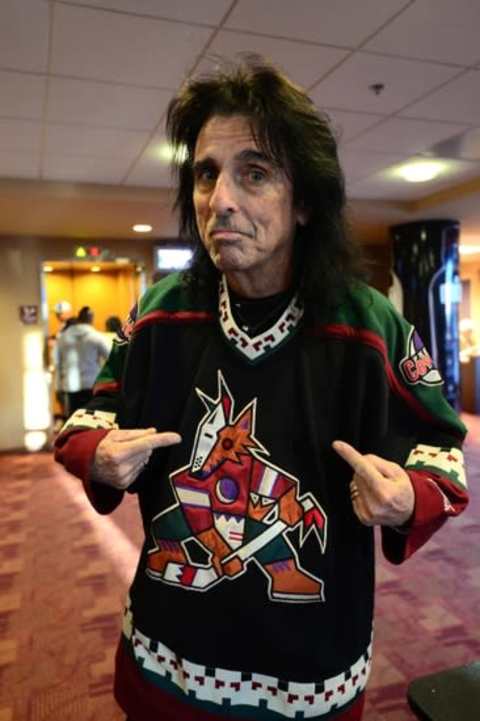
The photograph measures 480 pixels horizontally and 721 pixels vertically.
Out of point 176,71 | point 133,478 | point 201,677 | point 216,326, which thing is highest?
point 176,71

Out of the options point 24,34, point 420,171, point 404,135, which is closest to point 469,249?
point 420,171

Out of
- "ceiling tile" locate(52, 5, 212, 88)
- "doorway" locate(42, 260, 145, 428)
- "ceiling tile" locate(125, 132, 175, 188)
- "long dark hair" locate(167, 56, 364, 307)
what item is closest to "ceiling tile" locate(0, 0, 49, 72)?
"ceiling tile" locate(52, 5, 212, 88)

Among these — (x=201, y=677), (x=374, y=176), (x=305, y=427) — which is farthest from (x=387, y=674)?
(x=374, y=176)

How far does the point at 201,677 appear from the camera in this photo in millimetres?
832

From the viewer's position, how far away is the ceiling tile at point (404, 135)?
3.10m

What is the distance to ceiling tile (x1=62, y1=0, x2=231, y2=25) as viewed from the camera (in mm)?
1838

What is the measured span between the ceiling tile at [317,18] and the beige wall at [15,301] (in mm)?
4527

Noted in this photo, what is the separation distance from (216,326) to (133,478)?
0.92ft

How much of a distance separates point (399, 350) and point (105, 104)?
243cm

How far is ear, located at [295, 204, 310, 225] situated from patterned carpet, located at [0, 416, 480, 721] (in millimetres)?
1774

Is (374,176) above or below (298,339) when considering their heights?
above

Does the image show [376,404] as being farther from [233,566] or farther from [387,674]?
[387,674]

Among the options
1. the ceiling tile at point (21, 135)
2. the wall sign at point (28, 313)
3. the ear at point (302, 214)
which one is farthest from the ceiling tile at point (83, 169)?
the ear at point (302, 214)

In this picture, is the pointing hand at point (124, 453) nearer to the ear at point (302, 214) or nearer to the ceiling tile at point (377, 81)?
the ear at point (302, 214)
